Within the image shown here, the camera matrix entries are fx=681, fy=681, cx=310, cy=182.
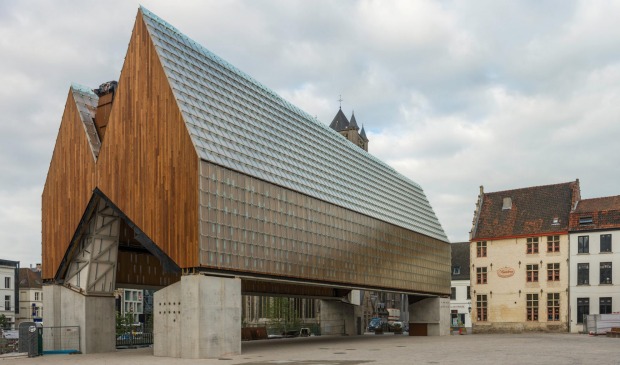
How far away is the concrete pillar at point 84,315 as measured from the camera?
4175 cm

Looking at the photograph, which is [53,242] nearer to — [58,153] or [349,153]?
[58,153]

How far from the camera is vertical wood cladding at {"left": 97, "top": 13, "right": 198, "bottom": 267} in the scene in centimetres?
3616

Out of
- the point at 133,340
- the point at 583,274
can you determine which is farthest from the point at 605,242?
the point at 133,340

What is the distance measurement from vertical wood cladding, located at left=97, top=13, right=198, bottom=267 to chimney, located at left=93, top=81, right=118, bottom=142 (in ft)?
10.9

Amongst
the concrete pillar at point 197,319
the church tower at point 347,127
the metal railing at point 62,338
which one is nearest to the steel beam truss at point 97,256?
the metal railing at point 62,338

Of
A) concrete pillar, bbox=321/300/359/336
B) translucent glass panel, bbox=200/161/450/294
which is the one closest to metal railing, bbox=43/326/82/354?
translucent glass panel, bbox=200/161/450/294

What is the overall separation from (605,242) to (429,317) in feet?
67.0

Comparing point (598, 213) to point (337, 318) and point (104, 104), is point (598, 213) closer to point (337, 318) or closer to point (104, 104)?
point (337, 318)

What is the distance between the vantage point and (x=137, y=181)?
127 feet

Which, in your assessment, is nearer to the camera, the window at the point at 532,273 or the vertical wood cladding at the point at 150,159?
the vertical wood cladding at the point at 150,159

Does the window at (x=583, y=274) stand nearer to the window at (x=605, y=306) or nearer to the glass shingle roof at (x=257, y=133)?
the window at (x=605, y=306)

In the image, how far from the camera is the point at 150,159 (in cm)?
3816

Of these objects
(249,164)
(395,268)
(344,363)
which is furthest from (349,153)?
(344,363)

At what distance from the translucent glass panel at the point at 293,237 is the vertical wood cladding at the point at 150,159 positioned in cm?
103
